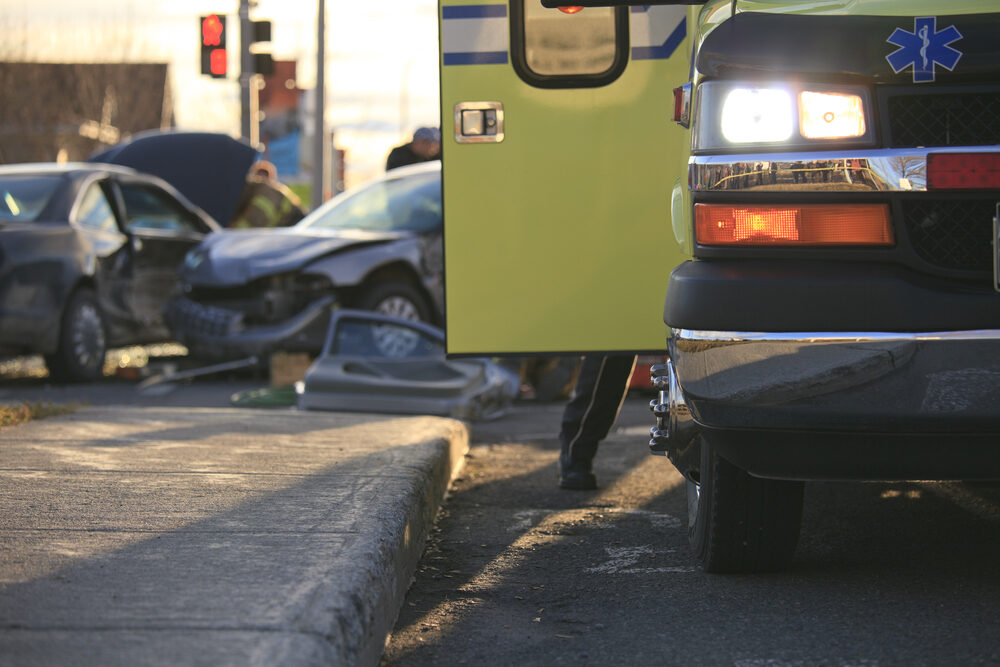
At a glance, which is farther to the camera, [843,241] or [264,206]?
[264,206]

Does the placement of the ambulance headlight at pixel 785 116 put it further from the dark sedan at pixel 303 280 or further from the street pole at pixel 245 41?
the street pole at pixel 245 41

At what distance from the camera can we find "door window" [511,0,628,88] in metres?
4.66

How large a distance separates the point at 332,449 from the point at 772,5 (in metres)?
2.67

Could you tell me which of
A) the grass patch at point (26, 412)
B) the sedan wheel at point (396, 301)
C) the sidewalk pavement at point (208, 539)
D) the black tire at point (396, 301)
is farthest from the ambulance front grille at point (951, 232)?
the black tire at point (396, 301)

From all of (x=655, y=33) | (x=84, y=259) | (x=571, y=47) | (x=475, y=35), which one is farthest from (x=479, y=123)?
(x=84, y=259)

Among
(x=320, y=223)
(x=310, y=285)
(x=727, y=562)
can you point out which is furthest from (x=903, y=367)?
(x=320, y=223)

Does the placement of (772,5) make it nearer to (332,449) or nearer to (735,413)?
(735,413)

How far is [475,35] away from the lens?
182 inches

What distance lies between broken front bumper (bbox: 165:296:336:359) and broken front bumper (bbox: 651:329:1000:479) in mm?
6175

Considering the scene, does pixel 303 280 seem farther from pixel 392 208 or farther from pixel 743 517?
pixel 743 517

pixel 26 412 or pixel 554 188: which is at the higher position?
pixel 554 188

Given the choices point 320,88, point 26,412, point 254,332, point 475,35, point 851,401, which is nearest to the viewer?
point 851,401

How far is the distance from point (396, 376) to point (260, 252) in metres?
2.17

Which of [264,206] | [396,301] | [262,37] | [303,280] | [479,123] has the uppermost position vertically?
[262,37]
